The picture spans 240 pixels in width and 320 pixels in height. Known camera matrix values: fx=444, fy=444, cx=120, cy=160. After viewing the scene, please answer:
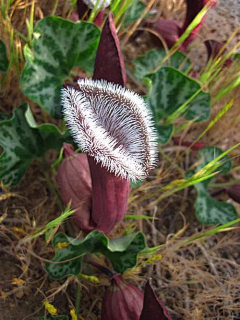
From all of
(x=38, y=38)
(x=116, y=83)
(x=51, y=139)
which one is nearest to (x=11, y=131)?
(x=51, y=139)

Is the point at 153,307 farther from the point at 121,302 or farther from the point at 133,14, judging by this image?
the point at 133,14

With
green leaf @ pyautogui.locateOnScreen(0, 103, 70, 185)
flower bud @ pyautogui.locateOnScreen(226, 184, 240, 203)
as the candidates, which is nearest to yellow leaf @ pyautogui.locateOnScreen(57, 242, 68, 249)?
green leaf @ pyautogui.locateOnScreen(0, 103, 70, 185)

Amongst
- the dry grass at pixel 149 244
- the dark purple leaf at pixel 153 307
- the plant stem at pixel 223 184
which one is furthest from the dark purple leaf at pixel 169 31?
the dark purple leaf at pixel 153 307

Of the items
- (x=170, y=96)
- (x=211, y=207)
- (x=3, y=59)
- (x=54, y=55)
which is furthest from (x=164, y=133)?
(x=3, y=59)

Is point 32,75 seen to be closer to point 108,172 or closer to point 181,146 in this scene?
point 108,172

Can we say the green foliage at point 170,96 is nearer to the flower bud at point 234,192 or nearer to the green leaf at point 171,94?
the green leaf at point 171,94

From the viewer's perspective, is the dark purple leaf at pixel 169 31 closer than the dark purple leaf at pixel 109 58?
No

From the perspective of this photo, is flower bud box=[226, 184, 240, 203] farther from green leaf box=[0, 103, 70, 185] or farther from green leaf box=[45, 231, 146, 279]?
green leaf box=[0, 103, 70, 185]
